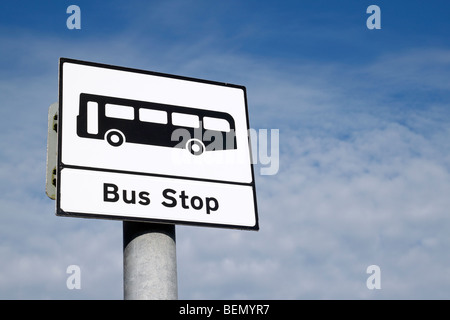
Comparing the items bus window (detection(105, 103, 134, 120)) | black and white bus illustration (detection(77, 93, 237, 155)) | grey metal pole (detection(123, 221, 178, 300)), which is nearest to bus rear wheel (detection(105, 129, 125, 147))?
black and white bus illustration (detection(77, 93, 237, 155))

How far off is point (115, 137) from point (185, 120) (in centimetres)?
55

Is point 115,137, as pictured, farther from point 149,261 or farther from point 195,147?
point 149,261

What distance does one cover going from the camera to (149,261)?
170 inches

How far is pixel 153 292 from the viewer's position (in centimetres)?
421

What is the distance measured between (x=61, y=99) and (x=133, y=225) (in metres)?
0.96

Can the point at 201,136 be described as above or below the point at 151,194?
above

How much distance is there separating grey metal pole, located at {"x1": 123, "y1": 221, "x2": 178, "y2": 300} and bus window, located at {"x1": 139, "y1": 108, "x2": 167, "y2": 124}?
0.74 meters

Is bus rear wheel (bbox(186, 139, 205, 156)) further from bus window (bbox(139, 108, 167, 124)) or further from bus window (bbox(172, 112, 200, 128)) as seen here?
bus window (bbox(139, 108, 167, 124))

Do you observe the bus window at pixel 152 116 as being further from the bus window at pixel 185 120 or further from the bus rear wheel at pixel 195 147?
the bus rear wheel at pixel 195 147

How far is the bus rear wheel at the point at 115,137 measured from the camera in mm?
4598
